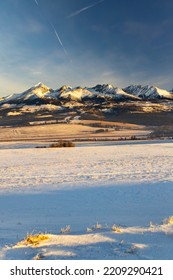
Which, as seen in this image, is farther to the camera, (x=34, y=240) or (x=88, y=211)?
(x=88, y=211)

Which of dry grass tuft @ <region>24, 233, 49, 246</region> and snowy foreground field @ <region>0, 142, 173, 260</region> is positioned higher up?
dry grass tuft @ <region>24, 233, 49, 246</region>

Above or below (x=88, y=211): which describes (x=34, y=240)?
above

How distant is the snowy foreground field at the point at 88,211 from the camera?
21.4ft

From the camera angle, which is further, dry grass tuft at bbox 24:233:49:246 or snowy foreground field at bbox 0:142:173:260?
dry grass tuft at bbox 24:233:49:246

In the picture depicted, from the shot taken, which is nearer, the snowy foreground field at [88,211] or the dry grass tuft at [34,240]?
the snowy foreground field at [88,211]

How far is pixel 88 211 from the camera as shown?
12477mm

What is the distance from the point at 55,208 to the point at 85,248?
6478mm

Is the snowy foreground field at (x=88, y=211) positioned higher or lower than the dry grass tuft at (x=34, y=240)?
lower

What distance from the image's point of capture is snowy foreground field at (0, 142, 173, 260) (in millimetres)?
6527
